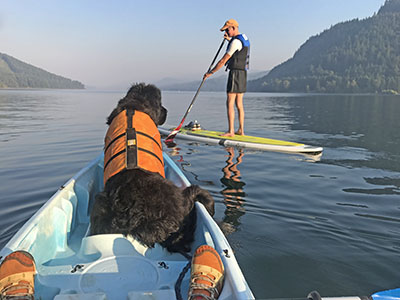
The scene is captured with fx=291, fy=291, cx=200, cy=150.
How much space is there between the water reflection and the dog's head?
175 cm

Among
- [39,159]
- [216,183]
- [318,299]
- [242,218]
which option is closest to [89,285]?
[318,299]

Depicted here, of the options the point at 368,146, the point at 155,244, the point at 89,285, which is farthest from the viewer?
the point at 368,146

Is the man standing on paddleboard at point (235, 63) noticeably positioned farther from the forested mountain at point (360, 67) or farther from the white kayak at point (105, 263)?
the forested mountain at point (360, 67)

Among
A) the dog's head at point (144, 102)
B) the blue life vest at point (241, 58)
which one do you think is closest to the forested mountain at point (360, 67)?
the blue life vest at point (241, 58)

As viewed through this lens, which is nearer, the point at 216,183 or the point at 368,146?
the point at 216,183

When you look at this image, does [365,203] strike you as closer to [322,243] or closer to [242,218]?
[322,243]

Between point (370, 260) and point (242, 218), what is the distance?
164 centimetres

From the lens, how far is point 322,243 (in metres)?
Answer: 3.54

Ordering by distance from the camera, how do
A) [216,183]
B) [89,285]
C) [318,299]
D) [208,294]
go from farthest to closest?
[216,183] < [89,285] < [208,294] < [318,299]

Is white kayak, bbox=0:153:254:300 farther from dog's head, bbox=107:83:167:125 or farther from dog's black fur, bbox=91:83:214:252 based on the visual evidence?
dog's head, bbox=107:83:167:125

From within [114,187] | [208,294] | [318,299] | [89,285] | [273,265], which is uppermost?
[114,187]

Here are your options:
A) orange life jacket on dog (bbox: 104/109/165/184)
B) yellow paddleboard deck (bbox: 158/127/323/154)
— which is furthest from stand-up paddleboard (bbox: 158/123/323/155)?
orange life jacket on dog (bbox: 104/109/165/184)

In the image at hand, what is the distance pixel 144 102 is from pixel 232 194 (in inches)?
88.8

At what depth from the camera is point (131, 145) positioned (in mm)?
3178
